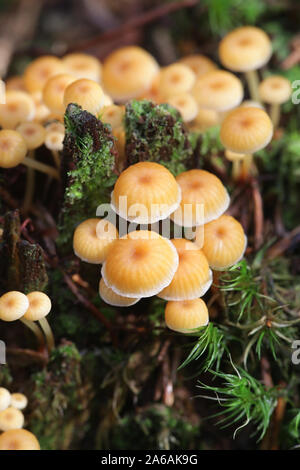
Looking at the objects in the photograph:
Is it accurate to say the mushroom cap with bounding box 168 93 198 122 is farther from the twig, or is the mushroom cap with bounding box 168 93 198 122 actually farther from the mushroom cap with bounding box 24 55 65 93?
the twig

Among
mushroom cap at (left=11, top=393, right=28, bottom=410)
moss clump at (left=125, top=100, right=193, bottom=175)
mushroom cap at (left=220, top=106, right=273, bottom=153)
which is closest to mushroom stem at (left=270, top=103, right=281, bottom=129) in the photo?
mushroom cap at (left=220, top=106, right=273, bottom=153)

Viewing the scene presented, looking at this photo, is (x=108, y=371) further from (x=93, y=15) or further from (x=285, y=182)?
(x=93, y=15)

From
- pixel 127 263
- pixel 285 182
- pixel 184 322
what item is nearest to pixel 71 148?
pixel 127 263

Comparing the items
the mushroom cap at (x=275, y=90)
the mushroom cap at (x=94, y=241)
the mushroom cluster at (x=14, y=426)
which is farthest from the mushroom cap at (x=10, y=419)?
the mushroom cap at (x=275, y=90)

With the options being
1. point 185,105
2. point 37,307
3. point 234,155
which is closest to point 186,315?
point 37,307

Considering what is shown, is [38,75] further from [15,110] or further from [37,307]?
[37,307]
